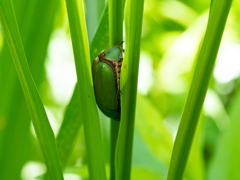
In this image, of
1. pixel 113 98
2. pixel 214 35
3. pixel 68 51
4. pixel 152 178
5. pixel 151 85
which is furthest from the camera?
pixel 68 51

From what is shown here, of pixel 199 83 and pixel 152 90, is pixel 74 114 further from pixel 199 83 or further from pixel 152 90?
pixel 152 90

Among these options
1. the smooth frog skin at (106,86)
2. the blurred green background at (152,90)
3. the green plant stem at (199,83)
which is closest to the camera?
the green plant stem at (199,83)

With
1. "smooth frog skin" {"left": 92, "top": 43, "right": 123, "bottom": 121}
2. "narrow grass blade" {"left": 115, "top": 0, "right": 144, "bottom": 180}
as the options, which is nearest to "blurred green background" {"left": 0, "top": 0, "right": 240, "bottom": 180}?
"smooth frog skin" {"left": 92, "top": 43, "right": 123, "bottom": 121}

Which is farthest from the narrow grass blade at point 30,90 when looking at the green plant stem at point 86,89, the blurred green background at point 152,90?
the blurred green background at point 152,90

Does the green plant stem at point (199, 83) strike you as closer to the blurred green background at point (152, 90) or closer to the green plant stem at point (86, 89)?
the green plant stem at point (86, 89)

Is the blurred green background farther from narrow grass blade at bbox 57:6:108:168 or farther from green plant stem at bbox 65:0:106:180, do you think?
green plant stem at bbox 65:0:106:180

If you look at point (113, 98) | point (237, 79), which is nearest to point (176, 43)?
point (237, 79)

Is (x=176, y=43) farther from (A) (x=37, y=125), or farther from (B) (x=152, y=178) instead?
(A) (x=37, y=125)
